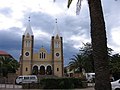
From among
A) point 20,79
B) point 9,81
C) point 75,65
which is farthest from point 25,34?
point 20,79

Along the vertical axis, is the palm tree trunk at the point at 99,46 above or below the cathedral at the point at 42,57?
below

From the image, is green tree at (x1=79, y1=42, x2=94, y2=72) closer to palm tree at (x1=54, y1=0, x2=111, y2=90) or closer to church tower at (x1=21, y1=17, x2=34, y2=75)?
church tower at (x1=21, y1=17, x2=34, y2=75)

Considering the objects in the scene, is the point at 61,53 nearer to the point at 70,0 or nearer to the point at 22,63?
the point at 22,63

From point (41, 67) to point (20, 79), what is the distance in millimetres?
44442

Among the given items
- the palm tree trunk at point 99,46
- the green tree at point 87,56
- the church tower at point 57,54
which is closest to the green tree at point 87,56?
the green tree at point 87,56

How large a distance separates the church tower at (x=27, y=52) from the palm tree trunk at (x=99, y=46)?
3296 inches

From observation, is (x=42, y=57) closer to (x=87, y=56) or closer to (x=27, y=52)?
(x=27, y=52)

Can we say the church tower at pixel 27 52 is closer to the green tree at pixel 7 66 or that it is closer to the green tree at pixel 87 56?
the green tree at pixel 7 66

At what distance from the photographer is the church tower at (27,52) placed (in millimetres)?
91812

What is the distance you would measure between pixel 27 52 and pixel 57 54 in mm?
10998

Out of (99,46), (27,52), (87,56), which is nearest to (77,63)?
(87,56)

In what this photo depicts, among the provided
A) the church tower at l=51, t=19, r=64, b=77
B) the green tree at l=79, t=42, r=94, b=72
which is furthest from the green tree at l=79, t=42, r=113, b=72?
the church tower at l=51, t=19, r=64, b=77

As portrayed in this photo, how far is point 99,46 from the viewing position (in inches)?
324

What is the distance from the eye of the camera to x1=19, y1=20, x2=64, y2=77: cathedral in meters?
93.3
